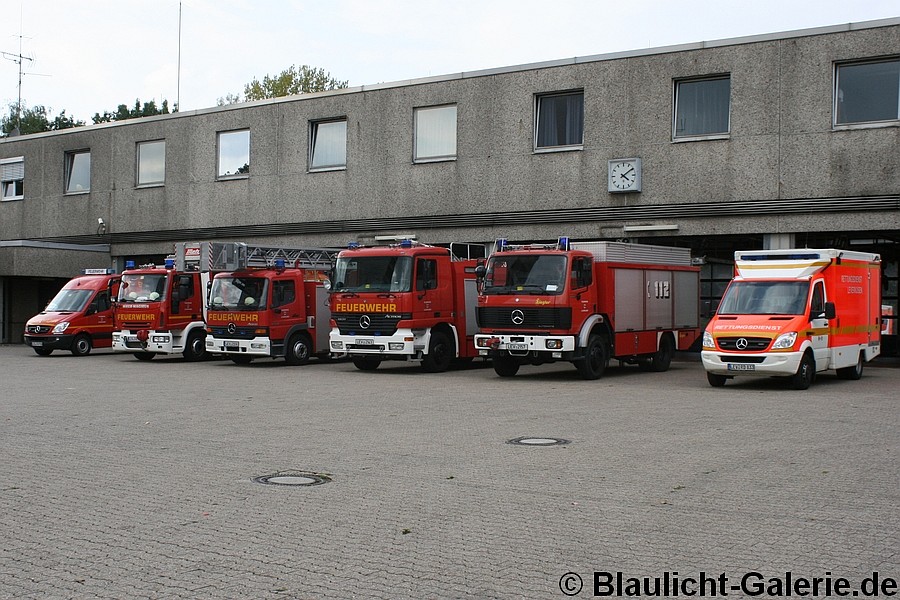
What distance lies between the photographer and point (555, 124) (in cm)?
2966

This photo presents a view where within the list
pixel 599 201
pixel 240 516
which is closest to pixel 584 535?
pixel 240 516

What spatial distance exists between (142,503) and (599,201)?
71.5 ft

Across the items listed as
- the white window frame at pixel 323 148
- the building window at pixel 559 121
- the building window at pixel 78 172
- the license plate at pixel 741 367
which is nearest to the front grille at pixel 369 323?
the license plate at pixel 741 367

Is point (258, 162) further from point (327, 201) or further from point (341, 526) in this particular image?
point (341, 526)

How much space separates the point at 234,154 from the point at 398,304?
15361 millimetres

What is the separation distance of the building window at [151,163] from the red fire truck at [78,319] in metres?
6.86

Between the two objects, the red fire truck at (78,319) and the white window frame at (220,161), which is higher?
the white window frame at (220,161)

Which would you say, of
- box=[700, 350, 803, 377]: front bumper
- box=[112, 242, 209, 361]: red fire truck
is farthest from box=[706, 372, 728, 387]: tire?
box=[112, 242, 209, 361]: red fire truck

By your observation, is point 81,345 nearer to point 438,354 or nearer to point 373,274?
point 373,274

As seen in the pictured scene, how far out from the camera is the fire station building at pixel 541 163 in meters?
25.4

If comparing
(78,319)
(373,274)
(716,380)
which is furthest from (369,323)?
(78,319)

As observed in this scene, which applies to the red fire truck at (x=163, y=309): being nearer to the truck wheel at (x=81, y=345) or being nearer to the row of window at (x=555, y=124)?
the truck wheel at (x=81, y=345)

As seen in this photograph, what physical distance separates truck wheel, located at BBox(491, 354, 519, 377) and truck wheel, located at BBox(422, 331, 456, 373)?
1801 millimetres

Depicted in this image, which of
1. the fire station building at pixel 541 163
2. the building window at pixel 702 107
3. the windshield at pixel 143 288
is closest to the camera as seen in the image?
the fire station building at pixel 541 163
